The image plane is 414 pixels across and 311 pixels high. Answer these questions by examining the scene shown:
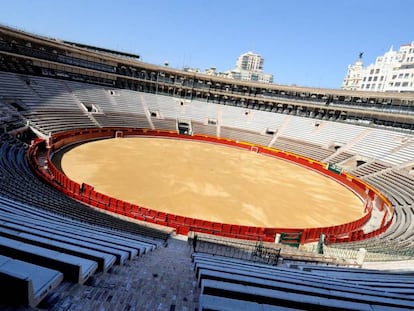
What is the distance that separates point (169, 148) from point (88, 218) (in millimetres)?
27131

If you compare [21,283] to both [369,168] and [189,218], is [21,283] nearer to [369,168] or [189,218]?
[189,218]

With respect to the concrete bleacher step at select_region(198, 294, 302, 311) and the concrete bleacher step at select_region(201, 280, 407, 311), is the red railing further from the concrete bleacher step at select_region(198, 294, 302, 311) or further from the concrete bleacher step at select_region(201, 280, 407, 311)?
the concrete bleacher step at select_region(198, 294, 302, 311)

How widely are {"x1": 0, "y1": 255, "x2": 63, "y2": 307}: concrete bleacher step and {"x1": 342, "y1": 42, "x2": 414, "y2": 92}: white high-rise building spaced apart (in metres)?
104

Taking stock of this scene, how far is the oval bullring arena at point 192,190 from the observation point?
5.76 metres

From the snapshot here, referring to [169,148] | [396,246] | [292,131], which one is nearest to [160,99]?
[169,148]

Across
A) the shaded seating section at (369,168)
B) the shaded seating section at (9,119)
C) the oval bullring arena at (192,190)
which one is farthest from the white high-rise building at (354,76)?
the shaded seating section at (9,119)

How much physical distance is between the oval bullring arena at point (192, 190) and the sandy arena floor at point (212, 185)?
221 millimetres

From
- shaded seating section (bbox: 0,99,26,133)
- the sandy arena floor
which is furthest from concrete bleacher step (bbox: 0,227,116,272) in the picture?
shaded seating section (bbox: 0,99,26,133)

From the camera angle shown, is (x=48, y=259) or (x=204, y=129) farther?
(x=204, y=129)

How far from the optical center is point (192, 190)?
25.7 meters

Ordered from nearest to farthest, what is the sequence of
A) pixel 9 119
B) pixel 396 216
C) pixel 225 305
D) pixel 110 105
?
pixel 225 305, pixel 396 216, pixel 9 119, pixel 110 105

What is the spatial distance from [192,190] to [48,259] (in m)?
21.2

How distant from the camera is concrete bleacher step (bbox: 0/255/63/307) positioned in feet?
11.5

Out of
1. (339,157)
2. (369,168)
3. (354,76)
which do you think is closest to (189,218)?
Result: (369,168)
